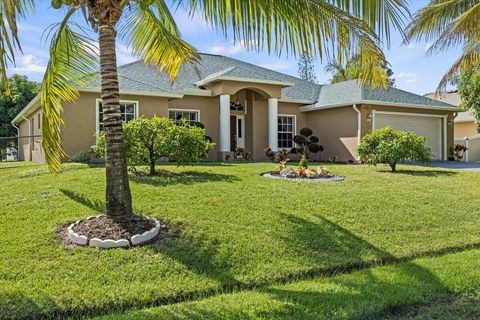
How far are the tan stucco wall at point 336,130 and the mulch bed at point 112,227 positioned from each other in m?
16.1

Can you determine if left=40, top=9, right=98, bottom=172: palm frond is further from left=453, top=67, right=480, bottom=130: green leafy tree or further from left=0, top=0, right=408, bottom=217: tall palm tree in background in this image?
left=453, top=67, right=480, bottom=130: green leafy tree

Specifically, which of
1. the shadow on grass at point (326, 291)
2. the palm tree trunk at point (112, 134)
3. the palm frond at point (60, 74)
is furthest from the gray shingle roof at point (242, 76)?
the shadow on grass at point (326, 291)

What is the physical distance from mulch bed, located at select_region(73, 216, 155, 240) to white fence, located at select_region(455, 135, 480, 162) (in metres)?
23.9

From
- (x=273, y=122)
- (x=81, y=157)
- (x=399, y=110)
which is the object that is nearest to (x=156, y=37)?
(x=81, y=157)

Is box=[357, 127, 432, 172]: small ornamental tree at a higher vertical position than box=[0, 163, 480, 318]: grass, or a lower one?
higher

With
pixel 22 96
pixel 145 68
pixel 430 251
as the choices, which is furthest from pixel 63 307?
pixel 22 96

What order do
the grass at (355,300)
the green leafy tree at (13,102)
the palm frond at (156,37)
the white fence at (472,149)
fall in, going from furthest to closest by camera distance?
the green leafy tree at (13,102)
the white fence at (472,149)
the palm frond at (156,37)
the grass at (355,300)

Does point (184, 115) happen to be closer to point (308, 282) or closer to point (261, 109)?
point (261, 109)

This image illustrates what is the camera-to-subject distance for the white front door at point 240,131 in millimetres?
22281

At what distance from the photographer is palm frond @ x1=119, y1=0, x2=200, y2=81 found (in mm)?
8367

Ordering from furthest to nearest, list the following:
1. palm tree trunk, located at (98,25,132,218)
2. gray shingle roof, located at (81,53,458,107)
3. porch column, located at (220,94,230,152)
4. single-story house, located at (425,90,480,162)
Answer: single-story house, located at (425,90,480,162)
porch column, located at (220,94,230,152)
gray shingle roof, located at (81,53,458,107)
palm tree trunk, located at (98,25,132,218)

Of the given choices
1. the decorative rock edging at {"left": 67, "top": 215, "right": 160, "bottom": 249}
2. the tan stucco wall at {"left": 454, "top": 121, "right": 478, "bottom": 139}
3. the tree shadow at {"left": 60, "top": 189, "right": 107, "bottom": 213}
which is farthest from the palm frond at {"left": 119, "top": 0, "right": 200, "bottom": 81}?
the tan stucco wall at {"left": 454, "top": 121, "right": 478, "bottom": 139}

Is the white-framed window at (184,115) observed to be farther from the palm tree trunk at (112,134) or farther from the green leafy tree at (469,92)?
the green leafy tree at (469,92)

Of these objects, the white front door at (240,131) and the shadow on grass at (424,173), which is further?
the white front door at (240,131)
